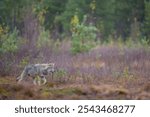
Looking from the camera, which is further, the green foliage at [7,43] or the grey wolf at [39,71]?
the green foliage at [7,43]

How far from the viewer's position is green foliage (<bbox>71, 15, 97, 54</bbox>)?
2090cm

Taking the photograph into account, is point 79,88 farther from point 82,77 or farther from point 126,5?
point 126,5

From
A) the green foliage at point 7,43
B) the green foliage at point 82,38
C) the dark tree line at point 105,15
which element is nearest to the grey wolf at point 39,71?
the green foliage at point 7,43

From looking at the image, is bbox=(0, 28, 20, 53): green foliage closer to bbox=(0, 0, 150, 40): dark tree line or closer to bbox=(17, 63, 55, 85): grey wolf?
bbox=(17, 63, 55, 85): grey wolf

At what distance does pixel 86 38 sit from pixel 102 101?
11.0 meters

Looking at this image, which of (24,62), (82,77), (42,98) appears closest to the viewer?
(42,98)

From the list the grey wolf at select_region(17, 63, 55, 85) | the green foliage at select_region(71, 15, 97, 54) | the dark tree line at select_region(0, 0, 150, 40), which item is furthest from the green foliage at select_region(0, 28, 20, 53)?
the dark tree line at select_region(0, 0, 150, 40)

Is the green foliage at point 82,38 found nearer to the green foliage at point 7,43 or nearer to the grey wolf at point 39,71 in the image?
the green foliage at point 7,43

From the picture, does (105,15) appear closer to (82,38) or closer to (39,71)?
(82,38)

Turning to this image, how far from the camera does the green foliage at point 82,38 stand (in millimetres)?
20900

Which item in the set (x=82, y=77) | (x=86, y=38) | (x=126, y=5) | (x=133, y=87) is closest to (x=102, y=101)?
(x=133, y=87)

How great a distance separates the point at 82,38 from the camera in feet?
68.2

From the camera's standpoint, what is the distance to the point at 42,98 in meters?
10.7

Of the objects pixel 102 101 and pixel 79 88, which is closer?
pixel 102 101
